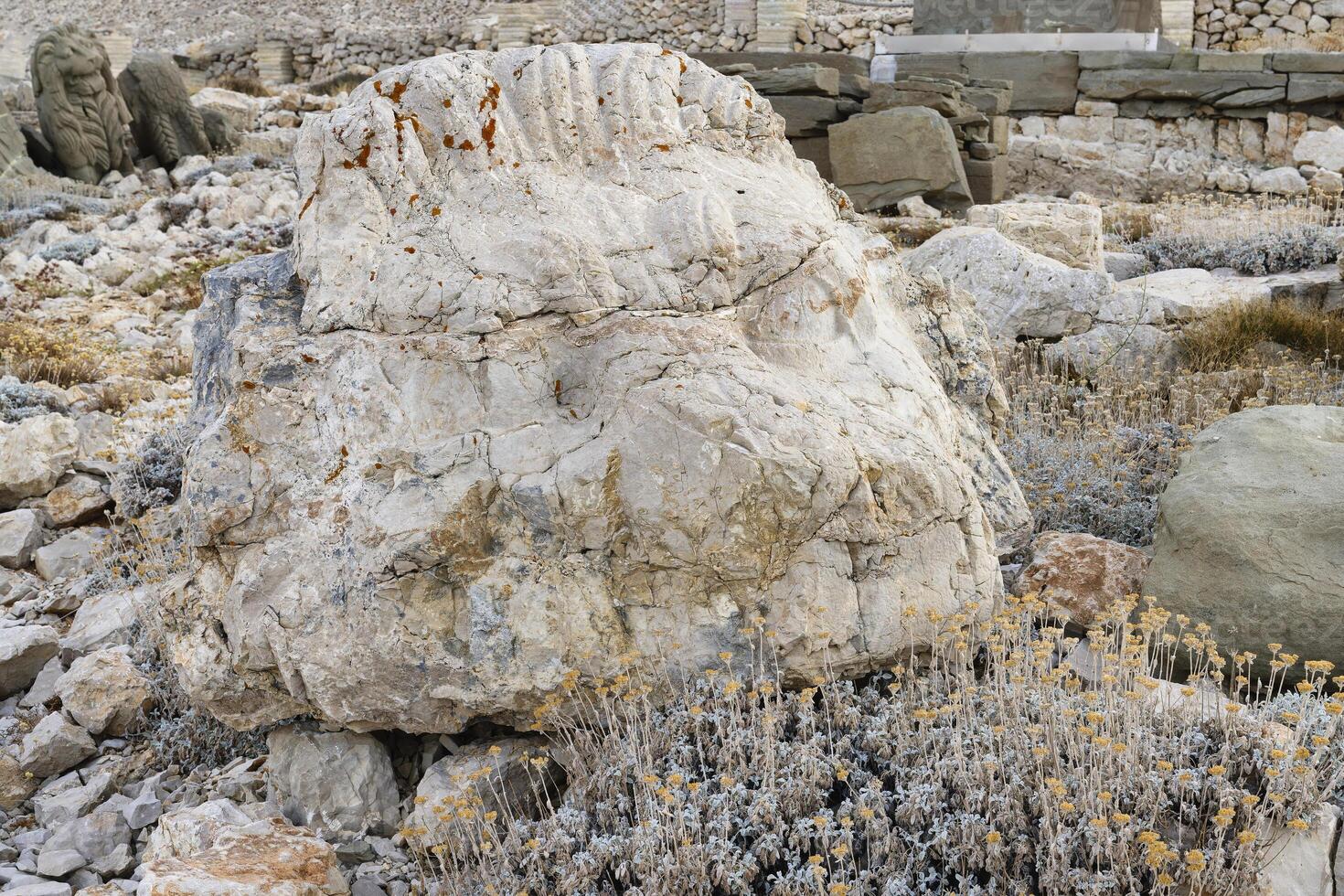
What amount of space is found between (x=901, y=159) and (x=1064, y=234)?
4.85 metres

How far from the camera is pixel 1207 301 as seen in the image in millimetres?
7512

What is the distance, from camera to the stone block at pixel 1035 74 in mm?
17234

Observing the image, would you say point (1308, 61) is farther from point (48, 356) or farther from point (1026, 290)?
point (48, 356)

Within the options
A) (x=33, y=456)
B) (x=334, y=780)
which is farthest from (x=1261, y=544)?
(x=33, y=456)

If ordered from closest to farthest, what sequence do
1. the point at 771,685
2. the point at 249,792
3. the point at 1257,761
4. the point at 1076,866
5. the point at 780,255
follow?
the point at 1076,866 < the point at 1257,761 < the point at 771,685 < the point at 249,792 < the point at 780,255

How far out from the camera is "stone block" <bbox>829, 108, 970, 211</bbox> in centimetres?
1291

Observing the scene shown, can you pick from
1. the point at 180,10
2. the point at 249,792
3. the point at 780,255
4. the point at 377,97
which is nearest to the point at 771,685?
the point at 780,255

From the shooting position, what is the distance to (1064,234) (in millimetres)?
8484

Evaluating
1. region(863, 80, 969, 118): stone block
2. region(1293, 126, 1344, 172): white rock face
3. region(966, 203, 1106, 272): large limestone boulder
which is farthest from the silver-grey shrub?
region(1293, 126, 1344, 172): white rock face

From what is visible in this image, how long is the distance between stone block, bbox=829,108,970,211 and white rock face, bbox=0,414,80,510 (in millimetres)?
9542

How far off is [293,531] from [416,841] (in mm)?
898

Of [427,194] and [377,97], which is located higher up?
[377,97]

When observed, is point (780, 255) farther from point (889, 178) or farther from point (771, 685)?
point (889, 178)

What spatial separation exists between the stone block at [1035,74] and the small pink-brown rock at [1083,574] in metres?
15.0
